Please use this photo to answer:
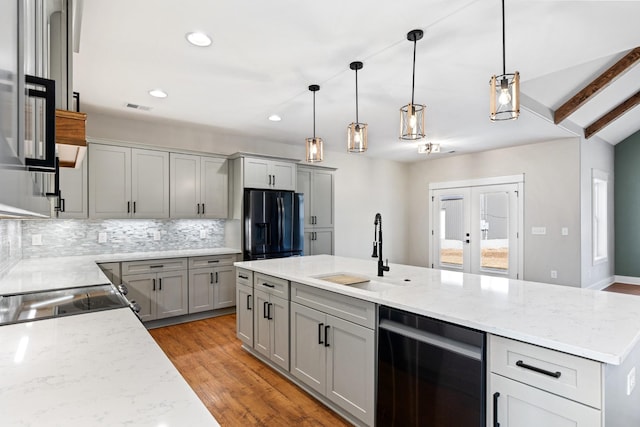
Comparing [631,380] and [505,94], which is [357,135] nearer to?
[505,94]

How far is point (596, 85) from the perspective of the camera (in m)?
4.39

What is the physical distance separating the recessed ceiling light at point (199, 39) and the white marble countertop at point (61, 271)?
186 centimetres

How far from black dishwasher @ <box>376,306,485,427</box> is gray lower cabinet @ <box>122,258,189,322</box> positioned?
3110mm

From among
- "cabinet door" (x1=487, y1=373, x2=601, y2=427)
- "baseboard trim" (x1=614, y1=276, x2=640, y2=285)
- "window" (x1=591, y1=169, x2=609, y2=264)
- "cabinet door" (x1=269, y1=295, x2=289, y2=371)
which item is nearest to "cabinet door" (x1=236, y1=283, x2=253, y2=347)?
"cabinet door" (x1=269, y1=295, x2=289, y2=371)

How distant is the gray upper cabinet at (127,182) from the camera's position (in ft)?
12.8

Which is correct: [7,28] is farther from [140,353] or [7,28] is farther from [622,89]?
[622,89]

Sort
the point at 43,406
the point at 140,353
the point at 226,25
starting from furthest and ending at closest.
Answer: the point at 226,25
the point at 140,353
the point at 43,406

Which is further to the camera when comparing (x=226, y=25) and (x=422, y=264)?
(x=422, y=264)

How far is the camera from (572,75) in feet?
13.6

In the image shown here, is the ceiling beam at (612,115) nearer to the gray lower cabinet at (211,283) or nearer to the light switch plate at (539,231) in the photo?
the light switch plate at (539,231)

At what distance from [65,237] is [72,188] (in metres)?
0.67

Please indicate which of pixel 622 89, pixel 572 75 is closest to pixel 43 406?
pixel 572 75

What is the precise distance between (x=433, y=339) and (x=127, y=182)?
3.91 meters

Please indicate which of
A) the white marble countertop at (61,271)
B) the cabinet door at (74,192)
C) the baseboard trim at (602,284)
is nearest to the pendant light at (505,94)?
the white marble countertop at (61,271)
